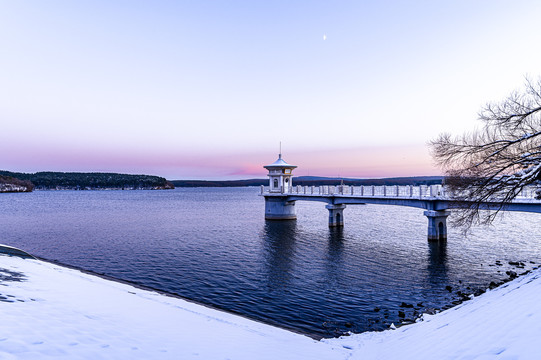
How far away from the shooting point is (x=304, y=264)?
882 inches

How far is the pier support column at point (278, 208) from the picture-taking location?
46844mm

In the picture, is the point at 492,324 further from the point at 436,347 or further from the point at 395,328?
the point at 395,328

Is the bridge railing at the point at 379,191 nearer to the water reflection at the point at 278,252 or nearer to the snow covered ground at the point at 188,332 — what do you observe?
the water reflection at the point at 278,252

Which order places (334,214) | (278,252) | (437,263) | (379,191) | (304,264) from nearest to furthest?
(437,263) < (304,264) < (278,252) < (379,191) < (334,214)

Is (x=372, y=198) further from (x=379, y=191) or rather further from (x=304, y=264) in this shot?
(x=304, y=264)

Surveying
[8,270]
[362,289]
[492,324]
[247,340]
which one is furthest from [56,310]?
[362,289]

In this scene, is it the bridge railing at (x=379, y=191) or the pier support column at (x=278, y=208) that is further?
the pier support column at (x=278, y=208)

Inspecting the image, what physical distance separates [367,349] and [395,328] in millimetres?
2554

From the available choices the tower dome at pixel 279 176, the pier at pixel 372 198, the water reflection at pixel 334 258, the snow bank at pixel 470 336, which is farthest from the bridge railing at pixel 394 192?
the snow bank at pixel 470 336

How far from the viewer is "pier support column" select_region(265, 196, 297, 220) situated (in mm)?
46844

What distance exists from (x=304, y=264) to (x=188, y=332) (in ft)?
49.7

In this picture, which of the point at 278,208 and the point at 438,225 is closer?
the point at 438,225

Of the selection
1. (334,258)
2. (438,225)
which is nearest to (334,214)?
(438,225)

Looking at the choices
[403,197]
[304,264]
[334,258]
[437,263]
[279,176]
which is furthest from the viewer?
[279,176]
